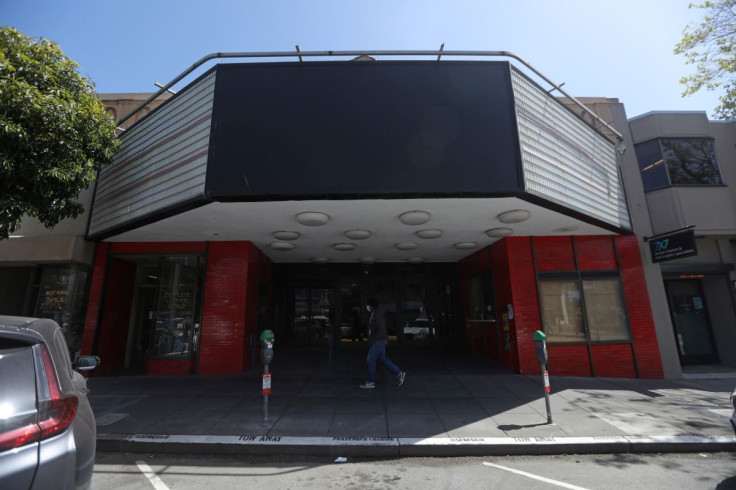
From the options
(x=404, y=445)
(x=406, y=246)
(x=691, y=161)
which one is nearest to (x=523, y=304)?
(x=406, y=246)

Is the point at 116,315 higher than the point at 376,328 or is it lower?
higher

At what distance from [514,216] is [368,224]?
3.26m

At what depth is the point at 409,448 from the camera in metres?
4.53

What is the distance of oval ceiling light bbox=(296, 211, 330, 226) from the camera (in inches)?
280

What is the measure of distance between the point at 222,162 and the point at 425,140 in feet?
12.4

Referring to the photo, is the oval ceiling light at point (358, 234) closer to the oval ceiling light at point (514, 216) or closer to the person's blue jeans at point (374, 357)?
the person's blue jeans at point (374, 357)

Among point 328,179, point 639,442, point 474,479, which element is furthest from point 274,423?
point 639,442

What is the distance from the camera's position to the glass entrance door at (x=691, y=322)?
1043cm

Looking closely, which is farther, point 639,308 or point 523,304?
point 639,308

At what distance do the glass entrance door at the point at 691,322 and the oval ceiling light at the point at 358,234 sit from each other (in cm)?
990

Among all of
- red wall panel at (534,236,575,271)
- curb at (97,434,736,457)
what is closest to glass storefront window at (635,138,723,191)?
red wall panel at (534,236,575,271)

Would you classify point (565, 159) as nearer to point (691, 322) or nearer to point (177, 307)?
point (691, 322)

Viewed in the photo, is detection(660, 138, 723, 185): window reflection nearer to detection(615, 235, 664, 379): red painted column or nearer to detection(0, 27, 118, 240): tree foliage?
detection(615, 235, 664, 379): red painted column

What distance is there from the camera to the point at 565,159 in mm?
7535
